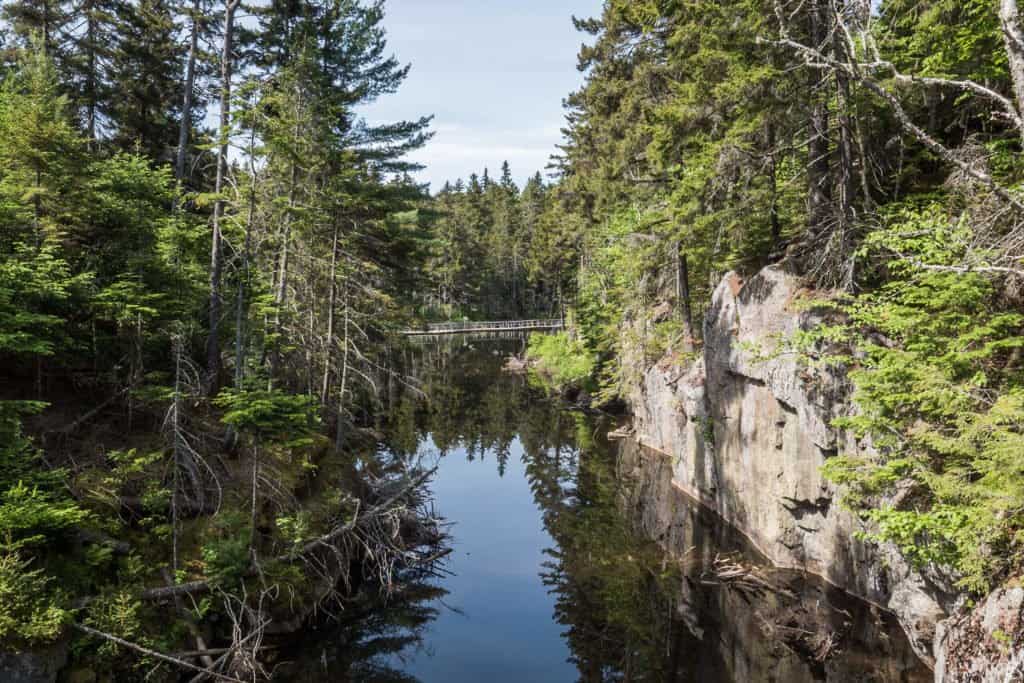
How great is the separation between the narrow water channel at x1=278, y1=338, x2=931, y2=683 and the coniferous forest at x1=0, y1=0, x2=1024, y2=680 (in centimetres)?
128

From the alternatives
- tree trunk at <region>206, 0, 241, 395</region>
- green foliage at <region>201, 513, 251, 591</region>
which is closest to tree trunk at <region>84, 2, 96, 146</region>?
tree trunk at <region>206, 0, 241, 395</region>

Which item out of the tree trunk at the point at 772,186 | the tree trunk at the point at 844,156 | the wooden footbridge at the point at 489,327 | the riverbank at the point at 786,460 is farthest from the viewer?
the wooden footbridge at the point at 489,327

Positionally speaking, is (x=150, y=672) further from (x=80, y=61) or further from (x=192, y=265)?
(x=80, y=61)

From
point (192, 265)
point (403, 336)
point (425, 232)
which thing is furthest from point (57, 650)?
point (425, 232)

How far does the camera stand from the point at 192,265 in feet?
41.6

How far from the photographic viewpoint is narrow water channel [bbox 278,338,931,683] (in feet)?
33.8

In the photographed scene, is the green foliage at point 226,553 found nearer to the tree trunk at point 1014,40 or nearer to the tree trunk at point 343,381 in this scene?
the tree trunk at point 343,381

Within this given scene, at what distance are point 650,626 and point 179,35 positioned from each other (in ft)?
79.8

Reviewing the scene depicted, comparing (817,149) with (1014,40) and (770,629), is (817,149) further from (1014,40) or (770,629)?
(770,629)

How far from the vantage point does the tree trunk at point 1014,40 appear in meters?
4.95

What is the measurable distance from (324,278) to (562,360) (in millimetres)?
24091

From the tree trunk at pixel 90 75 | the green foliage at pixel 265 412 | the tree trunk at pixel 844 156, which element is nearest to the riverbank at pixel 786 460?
the tree trunk at pixel 844 156

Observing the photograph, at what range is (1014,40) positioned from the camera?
502cm

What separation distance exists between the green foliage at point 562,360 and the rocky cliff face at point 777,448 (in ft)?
51.0
